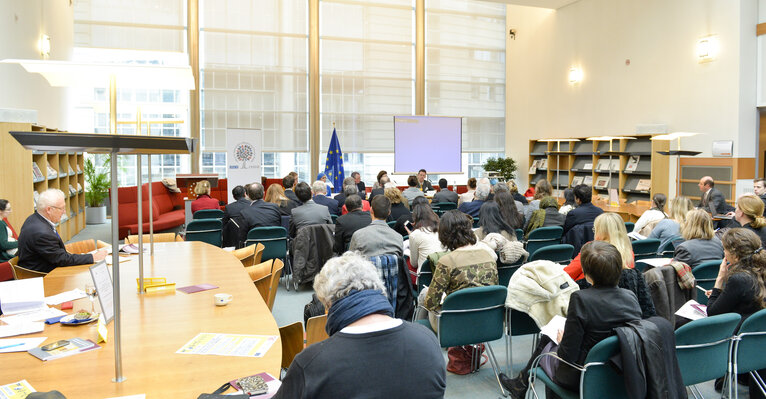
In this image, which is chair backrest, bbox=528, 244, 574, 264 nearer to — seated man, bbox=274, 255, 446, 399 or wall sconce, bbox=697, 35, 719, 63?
seated man, bbox=274, 255, 446, 399

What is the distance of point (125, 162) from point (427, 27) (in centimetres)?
926

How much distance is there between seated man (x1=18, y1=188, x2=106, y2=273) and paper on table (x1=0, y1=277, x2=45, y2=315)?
49.3 inches

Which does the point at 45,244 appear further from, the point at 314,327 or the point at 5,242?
the point at 314,327

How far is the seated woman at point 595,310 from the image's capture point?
2502 millimetres

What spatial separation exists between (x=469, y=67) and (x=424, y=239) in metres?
12.7

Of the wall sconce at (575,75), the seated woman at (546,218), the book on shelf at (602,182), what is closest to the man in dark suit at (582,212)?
the seated woman at (546,218)

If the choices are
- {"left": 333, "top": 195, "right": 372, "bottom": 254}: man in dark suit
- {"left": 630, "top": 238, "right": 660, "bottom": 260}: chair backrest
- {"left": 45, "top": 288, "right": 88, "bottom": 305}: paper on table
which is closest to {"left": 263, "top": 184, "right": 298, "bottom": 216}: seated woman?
{"left": 333, "top": 195, "right": 372, "bottom": 254}: man in dark suit

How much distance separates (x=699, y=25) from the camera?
10.4 meters

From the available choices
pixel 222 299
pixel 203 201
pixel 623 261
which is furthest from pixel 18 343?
pixel 203 201

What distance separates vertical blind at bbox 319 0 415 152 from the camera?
14867mm

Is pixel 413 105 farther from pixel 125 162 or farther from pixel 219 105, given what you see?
pixel 125 162

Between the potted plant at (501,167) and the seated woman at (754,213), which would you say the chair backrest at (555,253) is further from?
the potted plant at (501,167)

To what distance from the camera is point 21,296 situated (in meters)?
2.91

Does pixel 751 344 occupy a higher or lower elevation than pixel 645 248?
lower
